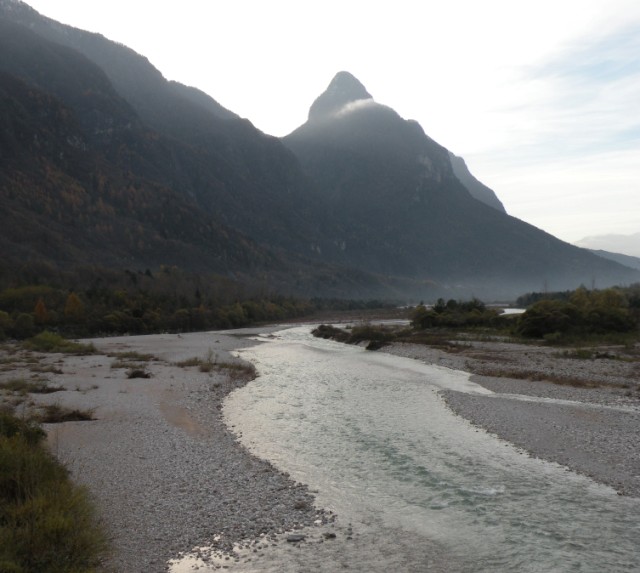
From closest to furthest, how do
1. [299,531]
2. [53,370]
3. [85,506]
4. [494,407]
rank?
[85,506], [299,531], [494,407], [53,370]

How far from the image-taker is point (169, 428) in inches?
898

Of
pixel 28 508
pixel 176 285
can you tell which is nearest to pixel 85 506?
pixel 28 508

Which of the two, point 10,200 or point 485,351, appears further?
point 10,200

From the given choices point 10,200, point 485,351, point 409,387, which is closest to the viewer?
point 409,387

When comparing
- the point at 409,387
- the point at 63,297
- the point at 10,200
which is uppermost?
the point at 10,200

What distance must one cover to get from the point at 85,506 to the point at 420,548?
7.43m

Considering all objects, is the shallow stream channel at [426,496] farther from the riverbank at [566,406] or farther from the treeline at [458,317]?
the treeline at [458,317]

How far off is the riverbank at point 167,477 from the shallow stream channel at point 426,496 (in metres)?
1.05

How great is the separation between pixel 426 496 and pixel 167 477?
7558 millimetres

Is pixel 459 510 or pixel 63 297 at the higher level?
pixel 63 297

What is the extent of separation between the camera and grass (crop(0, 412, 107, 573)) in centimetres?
957

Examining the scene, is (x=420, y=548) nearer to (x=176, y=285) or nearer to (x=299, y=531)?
(x=299, y=531)

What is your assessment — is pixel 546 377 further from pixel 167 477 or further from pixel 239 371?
pixel 167 477

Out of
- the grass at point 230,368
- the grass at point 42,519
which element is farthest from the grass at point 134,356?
the grass at point 42,519
